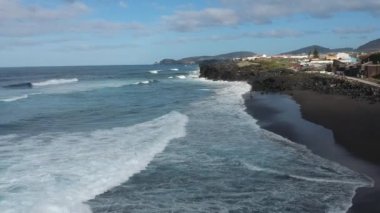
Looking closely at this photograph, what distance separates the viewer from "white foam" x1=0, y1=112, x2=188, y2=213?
14.0 metres

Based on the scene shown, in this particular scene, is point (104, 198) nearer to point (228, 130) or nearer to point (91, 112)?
point (228, 130)

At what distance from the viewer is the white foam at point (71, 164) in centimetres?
1395

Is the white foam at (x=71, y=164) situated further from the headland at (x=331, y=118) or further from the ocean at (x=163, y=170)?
the headland at (x=331, y=118)

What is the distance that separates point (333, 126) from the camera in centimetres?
2672

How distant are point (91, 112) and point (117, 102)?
28.7ft


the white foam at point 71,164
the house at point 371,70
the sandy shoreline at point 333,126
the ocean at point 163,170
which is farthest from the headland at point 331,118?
the white foam at point 71,164

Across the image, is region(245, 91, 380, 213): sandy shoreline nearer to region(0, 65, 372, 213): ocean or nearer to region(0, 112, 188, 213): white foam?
region(0, 65, 372, 213): ocean

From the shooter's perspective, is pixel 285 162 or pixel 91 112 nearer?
pixel 285 162

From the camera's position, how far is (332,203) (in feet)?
44.1

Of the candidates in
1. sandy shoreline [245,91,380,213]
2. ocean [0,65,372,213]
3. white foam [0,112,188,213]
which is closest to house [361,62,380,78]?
sandy shoreline [245,91,380,213]

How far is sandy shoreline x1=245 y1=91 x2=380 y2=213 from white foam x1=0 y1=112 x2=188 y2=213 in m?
6.54

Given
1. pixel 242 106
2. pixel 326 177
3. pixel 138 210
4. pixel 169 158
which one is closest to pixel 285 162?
pixel 326 177

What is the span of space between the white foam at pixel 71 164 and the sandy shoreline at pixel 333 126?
654 centimetres

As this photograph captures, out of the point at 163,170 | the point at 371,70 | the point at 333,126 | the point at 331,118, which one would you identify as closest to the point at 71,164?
the point at 163,170
